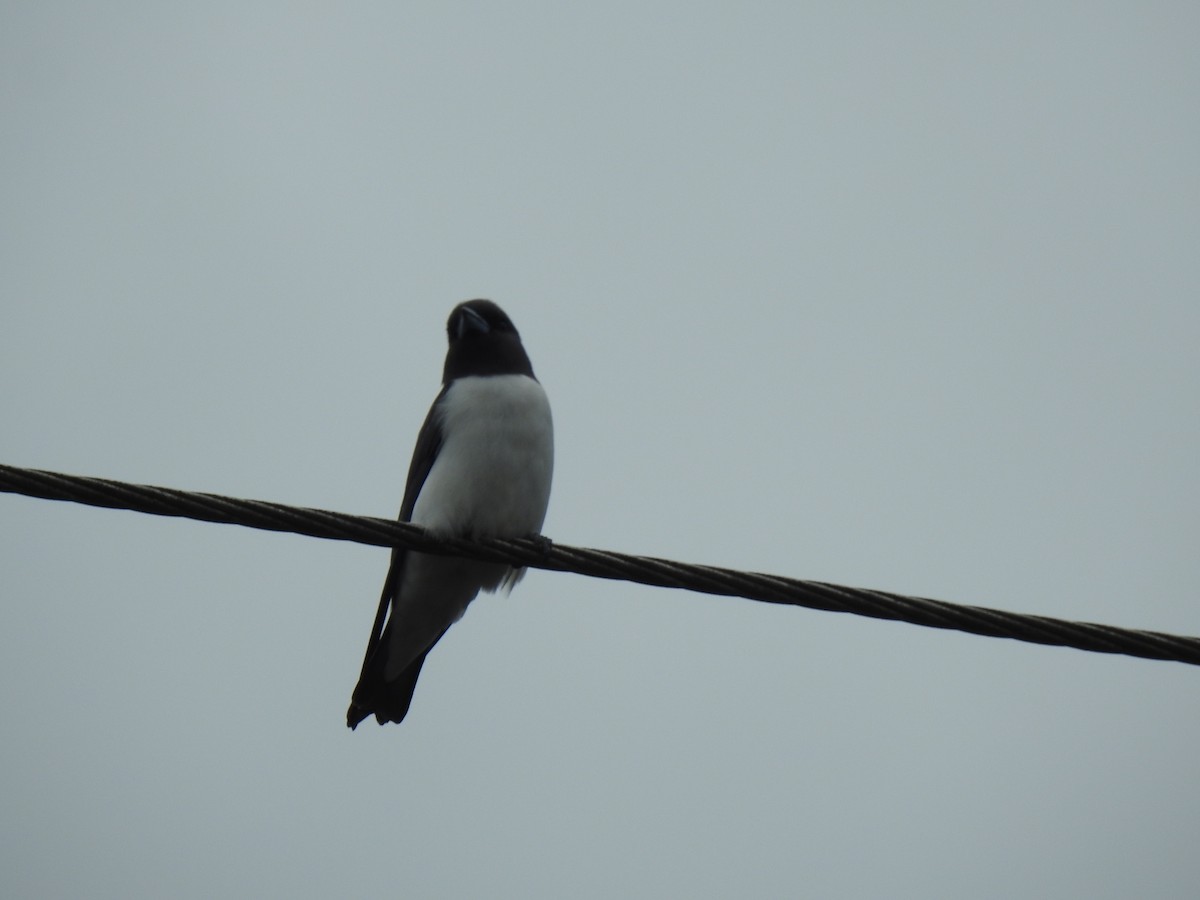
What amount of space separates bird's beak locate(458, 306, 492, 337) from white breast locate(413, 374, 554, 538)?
0.58 metres

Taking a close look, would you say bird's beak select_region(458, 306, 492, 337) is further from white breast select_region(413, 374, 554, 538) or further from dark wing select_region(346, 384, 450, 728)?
white breast select_region(413, 374, 554, 538)

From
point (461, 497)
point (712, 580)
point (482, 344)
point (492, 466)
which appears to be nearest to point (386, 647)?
point (461, 497)

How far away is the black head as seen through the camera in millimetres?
5801

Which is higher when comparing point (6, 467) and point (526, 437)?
point (526, 437)

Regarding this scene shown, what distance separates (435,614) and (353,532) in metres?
2.12

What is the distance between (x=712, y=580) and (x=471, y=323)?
3.09 meters

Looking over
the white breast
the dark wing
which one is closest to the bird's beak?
the dark wing

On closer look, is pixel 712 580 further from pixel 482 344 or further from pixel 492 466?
pixel 482 344

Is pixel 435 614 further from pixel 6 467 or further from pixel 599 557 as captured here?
pixel 6 467

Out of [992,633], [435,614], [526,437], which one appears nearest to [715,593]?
[992,633]

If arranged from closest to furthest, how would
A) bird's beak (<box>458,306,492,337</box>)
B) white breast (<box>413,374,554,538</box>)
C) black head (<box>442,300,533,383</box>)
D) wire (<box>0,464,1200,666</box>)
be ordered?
wire (<box>0,464,1200,666</box>) < white breast (<box>413,374,554,538</box>) < black head (<box>442,300,533,383</box>) < bird's beak (<box>458,306,492,337</box>)

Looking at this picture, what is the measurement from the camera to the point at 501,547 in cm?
412

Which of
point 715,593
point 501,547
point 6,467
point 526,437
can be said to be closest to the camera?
point 6,467

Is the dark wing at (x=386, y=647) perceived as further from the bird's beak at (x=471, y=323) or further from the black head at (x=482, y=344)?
the bird's beak at (x=471, y=323)
